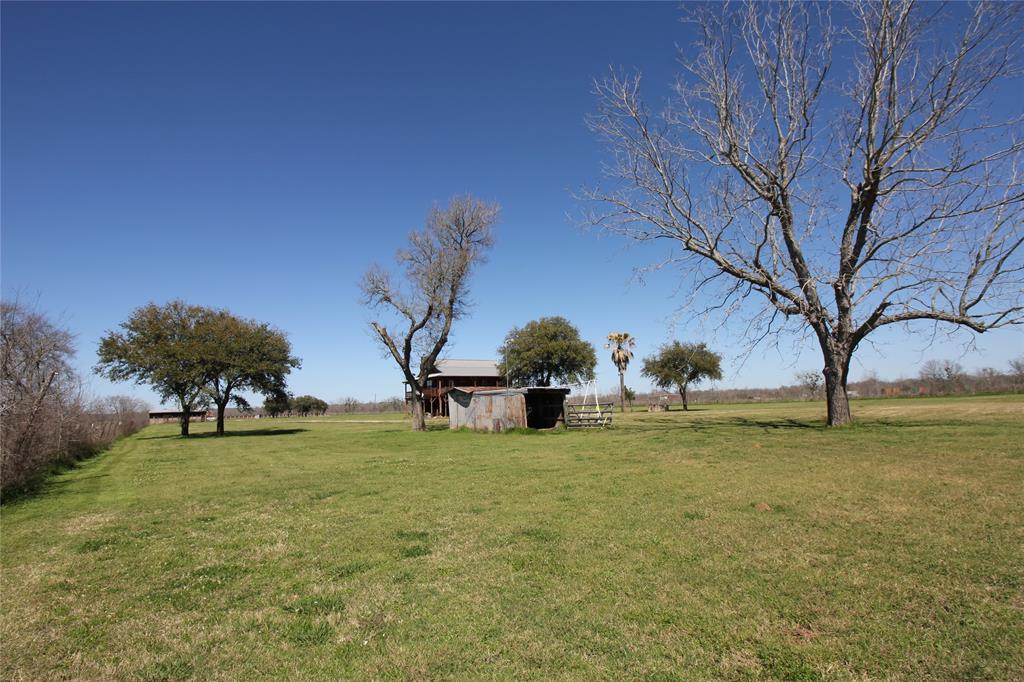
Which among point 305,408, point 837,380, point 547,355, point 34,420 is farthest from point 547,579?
point 305,408

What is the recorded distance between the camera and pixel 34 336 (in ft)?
92.5

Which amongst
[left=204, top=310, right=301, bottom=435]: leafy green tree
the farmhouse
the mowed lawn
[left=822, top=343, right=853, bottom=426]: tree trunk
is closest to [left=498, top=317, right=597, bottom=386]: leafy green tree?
the farmhouse

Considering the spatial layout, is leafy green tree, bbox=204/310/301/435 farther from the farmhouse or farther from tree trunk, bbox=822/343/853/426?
tree trunk, bbox=822/343/853/426

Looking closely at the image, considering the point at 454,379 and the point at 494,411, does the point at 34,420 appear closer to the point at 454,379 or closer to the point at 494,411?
the point at 494,411

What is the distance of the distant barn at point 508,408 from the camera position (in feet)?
89.1

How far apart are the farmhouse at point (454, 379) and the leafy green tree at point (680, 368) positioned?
19.3 m

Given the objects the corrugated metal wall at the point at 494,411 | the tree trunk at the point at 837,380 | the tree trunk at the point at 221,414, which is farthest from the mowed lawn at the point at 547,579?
the tree trunk at the point at 221,414

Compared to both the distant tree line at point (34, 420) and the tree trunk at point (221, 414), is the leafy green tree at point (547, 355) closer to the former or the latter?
the tree trunk at point (221, 414)

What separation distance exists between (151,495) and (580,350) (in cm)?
5565

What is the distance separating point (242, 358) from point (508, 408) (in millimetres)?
20811

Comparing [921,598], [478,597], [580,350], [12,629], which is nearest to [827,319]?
[921,598]

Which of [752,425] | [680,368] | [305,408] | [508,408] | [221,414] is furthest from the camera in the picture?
[305,408]

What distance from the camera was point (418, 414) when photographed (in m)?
32.1

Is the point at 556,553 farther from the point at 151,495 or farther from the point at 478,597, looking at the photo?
the point at 151,495
